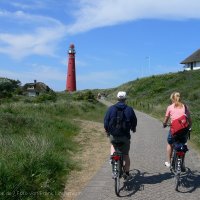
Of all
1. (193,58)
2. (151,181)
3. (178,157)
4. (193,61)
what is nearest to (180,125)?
(178,157)

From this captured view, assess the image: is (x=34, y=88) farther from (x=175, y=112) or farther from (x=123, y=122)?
(x=123, y=122)

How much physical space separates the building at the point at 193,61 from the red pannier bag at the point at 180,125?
238 feet

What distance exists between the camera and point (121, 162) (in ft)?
28.5

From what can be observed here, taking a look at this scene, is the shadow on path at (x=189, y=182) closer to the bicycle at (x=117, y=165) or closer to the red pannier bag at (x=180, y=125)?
the red pannier bag at (x=180, y=125)

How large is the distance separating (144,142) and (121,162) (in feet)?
24.3

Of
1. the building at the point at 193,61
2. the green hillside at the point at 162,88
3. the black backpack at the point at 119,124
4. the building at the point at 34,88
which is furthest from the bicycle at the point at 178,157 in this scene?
the building at the point at 34,88

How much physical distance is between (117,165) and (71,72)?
227 feet

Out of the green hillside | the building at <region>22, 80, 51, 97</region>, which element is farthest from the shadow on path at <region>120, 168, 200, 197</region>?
the building at <region>22, 80, 51, 97</region>

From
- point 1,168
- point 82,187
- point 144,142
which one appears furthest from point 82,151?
point 1,168

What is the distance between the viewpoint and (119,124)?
8547 millimetres

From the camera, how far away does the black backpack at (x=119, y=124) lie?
28.0 feet

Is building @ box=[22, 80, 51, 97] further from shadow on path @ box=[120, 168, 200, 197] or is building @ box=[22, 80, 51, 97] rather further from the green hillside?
shadow on path @ box=[120, 168, 200, 197]

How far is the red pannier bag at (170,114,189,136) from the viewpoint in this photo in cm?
873

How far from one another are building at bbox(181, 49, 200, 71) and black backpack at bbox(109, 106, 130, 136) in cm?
7291
